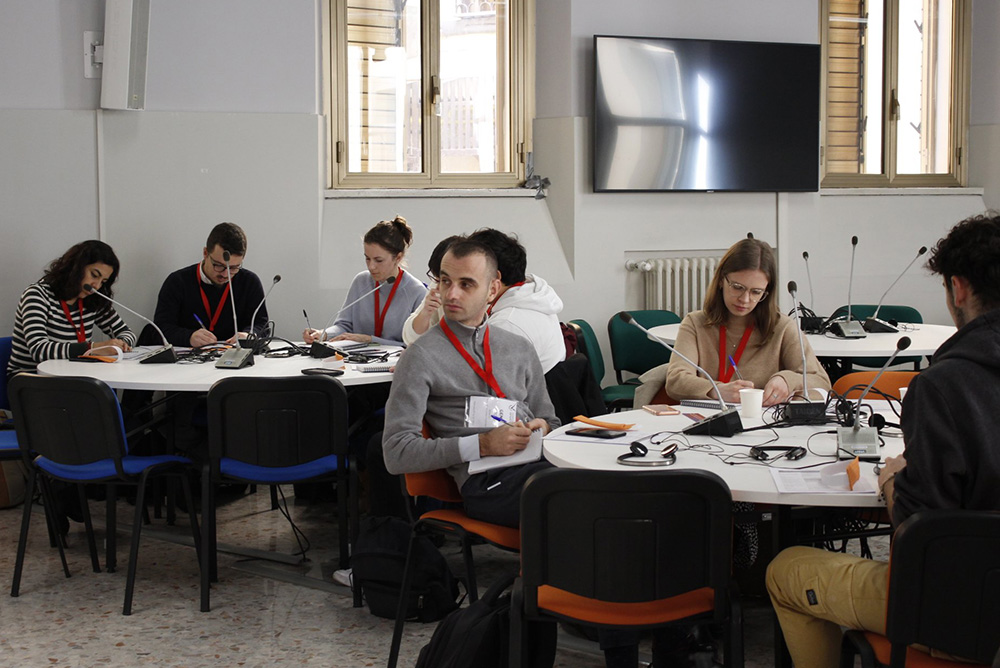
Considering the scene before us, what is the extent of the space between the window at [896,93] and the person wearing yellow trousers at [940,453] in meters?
5.31

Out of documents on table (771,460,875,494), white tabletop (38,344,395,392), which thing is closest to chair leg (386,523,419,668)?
white tabletop (38,344,395,392)

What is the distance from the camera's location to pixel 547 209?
6.30m

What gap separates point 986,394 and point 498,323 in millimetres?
1690

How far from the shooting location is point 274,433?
11.0 ft

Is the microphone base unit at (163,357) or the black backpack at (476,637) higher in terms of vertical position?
the microphone base unit at (163,357)

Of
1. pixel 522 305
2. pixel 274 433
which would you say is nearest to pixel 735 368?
pixel 522 305

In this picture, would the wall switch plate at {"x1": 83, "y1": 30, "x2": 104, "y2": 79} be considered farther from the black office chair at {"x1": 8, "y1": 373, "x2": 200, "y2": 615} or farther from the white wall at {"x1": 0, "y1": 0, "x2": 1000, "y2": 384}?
the black office chair at {"x1": 8, "y1": 373, "x2": 200, "y2": 615}

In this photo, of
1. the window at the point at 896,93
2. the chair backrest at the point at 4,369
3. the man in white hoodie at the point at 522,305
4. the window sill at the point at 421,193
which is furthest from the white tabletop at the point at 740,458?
the window at the point at 896,93

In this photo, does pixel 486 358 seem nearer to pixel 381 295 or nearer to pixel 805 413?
pixel 805 413

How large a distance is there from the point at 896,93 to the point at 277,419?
562 cm

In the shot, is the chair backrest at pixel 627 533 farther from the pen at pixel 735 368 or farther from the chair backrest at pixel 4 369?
the chair backrest at pixel 4 369

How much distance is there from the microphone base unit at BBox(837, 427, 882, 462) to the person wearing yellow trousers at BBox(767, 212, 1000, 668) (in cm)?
26

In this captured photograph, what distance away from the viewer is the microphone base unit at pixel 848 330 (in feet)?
15.1

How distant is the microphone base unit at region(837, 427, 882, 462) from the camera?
240 centimetres
